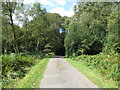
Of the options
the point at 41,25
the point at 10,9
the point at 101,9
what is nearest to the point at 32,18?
the point at 41,25

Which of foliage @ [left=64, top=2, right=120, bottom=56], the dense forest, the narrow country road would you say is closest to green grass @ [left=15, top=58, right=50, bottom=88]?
the narrow country road

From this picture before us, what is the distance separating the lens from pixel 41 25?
29.9 m

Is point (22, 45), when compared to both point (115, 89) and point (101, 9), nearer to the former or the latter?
point (101, 9)

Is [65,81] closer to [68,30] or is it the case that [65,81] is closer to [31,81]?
[31,81]

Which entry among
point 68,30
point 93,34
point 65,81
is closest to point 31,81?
point 65,81

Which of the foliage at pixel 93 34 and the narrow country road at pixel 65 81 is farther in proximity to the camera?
the foliage at pixel 93 34

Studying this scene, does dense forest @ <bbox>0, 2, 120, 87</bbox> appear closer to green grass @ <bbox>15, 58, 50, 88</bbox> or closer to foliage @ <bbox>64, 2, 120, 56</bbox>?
foliage @ <bbox>64, 2, 120, 56</bbox>

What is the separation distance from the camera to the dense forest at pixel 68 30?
20500 millimetres

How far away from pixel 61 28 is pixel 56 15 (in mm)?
4014

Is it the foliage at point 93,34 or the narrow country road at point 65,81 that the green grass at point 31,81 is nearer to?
the narrow country road at point 65,81

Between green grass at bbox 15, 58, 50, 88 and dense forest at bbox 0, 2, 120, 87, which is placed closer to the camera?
green grass at bbox 15, 58, 50, 88

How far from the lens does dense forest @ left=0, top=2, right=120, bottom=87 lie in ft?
67.3

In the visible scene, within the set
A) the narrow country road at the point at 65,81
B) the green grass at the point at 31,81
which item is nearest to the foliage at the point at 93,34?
the narrow country road at the point at 65,81

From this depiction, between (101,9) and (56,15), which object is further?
(56,15)
